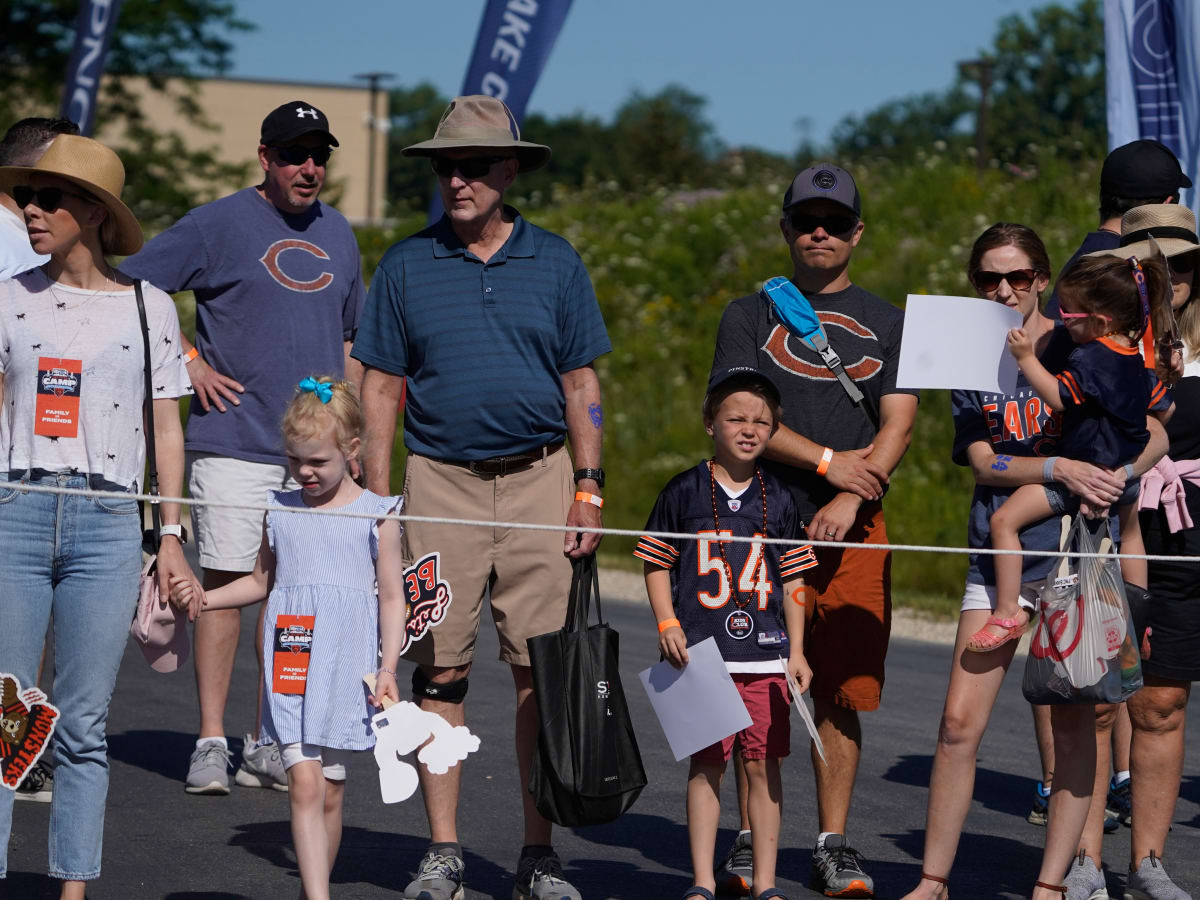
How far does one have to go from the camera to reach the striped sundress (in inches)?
166

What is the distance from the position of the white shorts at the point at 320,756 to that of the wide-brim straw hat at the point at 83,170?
147 cm

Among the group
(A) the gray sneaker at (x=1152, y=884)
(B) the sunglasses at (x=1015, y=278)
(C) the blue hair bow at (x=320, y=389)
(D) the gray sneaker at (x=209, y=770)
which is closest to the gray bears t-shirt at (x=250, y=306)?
(D) the gray sneaker at (x=209, y=770)

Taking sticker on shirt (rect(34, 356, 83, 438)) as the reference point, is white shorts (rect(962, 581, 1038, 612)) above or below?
below

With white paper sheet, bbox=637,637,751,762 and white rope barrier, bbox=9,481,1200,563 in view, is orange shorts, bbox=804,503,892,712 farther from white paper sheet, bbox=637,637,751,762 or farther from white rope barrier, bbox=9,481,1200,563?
white paper sheet, bbox=637,637,751,762

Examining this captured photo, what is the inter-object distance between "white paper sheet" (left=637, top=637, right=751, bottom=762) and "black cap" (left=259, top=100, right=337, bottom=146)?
2679mm

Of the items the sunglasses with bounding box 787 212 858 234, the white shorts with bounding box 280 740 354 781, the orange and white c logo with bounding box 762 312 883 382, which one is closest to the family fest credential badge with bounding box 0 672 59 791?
the white shorts with bounding box 280 740 354 781

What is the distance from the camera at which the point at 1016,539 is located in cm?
471

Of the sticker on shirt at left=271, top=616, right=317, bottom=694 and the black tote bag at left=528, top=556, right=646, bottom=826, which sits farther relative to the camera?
the black tote bag at left=528, top=556, right=646, bottom=826

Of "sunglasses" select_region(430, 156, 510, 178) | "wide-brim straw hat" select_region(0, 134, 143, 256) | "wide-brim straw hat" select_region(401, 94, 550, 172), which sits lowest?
"wide-brim straw hat" select_region(0, 134, 143, 256)

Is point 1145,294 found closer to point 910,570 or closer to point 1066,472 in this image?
point 1066,472

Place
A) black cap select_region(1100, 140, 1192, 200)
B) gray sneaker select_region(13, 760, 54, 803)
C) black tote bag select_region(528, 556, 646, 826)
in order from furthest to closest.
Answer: gray sneaker select_region(13, 760, 54, 803), black cap select_region(1100, 140, 1192, 200), black tote bag select_region(528, 556, 646, 826)

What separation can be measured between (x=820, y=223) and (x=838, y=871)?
2098 millimetres

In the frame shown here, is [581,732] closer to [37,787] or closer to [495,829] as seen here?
[495,829]

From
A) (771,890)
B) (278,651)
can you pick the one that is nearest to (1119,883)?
(771,890)
